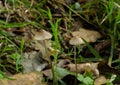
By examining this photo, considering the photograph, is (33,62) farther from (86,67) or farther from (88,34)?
(88,34)

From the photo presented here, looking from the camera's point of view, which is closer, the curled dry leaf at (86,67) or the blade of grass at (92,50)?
the curled dry leaf at (86,67)

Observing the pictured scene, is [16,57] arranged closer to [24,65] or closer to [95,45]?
[24,65]

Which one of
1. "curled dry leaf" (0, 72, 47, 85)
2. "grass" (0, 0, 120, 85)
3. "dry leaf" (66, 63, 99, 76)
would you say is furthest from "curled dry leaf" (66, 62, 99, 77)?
"curled dry leaf" (0, 72, 47, 85)

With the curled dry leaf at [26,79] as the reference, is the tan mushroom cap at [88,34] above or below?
above

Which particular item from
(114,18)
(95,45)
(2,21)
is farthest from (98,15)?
(2,21)

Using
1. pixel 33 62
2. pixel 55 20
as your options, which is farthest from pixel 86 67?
pixel 55 20

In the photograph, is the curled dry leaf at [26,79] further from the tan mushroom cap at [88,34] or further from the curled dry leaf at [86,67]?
the tan mushroom cap at [88,34]

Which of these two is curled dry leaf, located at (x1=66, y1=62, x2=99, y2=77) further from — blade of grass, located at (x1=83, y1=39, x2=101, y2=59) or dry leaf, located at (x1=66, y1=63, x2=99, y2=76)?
blade of grass, located at (x1=83, y1=39, x2=101, y2=59)

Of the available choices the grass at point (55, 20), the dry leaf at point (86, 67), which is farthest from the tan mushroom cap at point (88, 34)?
the dry leaf at point (86, 67)
